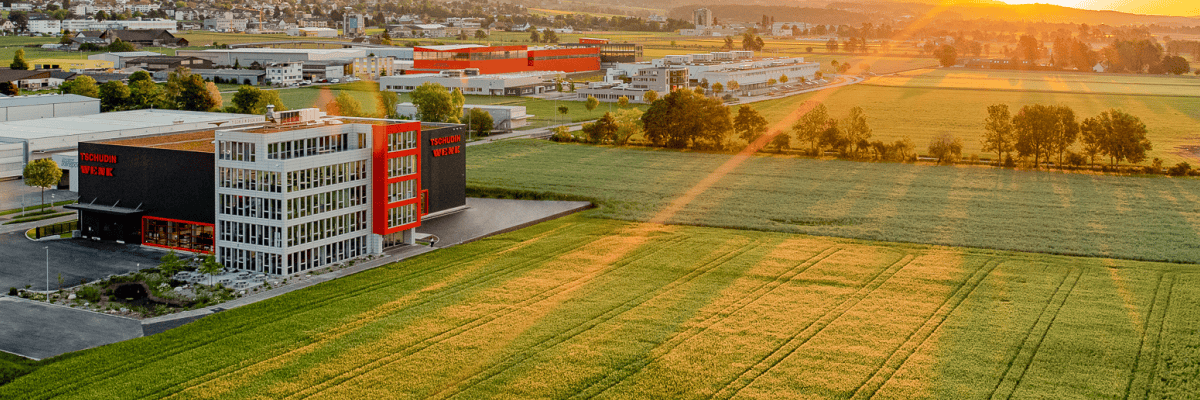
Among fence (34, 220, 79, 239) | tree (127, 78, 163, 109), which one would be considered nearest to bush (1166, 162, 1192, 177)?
fence (34, 220, 79, 239)

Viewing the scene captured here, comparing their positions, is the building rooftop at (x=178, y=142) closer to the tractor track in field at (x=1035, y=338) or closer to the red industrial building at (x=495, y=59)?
the tractor track in field at (x=1035, y=338)

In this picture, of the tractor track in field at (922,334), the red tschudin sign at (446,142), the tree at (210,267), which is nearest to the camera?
the tractor track in field at (922,334)

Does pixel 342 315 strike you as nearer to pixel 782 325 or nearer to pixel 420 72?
pixel 782 325

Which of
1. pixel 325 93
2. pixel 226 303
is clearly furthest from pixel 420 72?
pixel 226 303

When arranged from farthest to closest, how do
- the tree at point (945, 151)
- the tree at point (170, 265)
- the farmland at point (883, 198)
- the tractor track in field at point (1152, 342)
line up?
the tree at point (945, 151) < the farmland at point (883, 198) < the tree at point (170, 265) < the tractor track in field at point (1152, 342)

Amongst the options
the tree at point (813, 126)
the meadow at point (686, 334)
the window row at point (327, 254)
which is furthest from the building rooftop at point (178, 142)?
the tree at point (813, 126)

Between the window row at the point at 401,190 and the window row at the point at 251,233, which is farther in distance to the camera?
the window row at the point at 401,190

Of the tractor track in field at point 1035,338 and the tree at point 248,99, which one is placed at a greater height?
the tree at point 248,99
